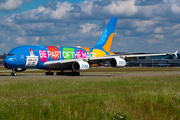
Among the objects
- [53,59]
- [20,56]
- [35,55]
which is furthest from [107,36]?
[20,56]

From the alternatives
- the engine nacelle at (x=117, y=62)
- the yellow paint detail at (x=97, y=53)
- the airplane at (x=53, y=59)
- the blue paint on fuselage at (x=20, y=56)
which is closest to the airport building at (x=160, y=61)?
the yellow paint detail at (x=97, y=53)

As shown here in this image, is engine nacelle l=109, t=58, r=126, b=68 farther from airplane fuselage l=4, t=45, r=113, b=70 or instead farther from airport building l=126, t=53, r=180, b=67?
airport building l=126, t=53, r=180, b=67

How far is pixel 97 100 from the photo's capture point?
1420 centimetres

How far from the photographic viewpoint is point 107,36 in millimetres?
47594

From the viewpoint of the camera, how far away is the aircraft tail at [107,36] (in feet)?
155

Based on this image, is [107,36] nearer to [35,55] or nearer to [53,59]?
[53,59]

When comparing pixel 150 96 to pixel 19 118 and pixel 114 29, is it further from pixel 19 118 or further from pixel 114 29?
pixel 114 29

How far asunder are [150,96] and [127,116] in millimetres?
3812

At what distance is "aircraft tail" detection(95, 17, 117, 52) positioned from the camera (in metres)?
47.2

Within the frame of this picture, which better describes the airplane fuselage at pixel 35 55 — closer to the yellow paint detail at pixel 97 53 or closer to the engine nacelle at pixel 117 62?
the yellow paint detail at pixel 97 53

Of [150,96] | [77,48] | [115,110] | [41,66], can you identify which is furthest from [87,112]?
[77,48]

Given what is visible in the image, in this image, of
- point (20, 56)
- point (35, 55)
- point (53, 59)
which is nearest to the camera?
point (20, 56)

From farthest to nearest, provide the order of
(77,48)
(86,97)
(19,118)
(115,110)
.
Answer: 1. (77,48)
2. (86,97)
3. (115,110)
4. (19,118)

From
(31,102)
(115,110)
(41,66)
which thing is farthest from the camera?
(41,66)
